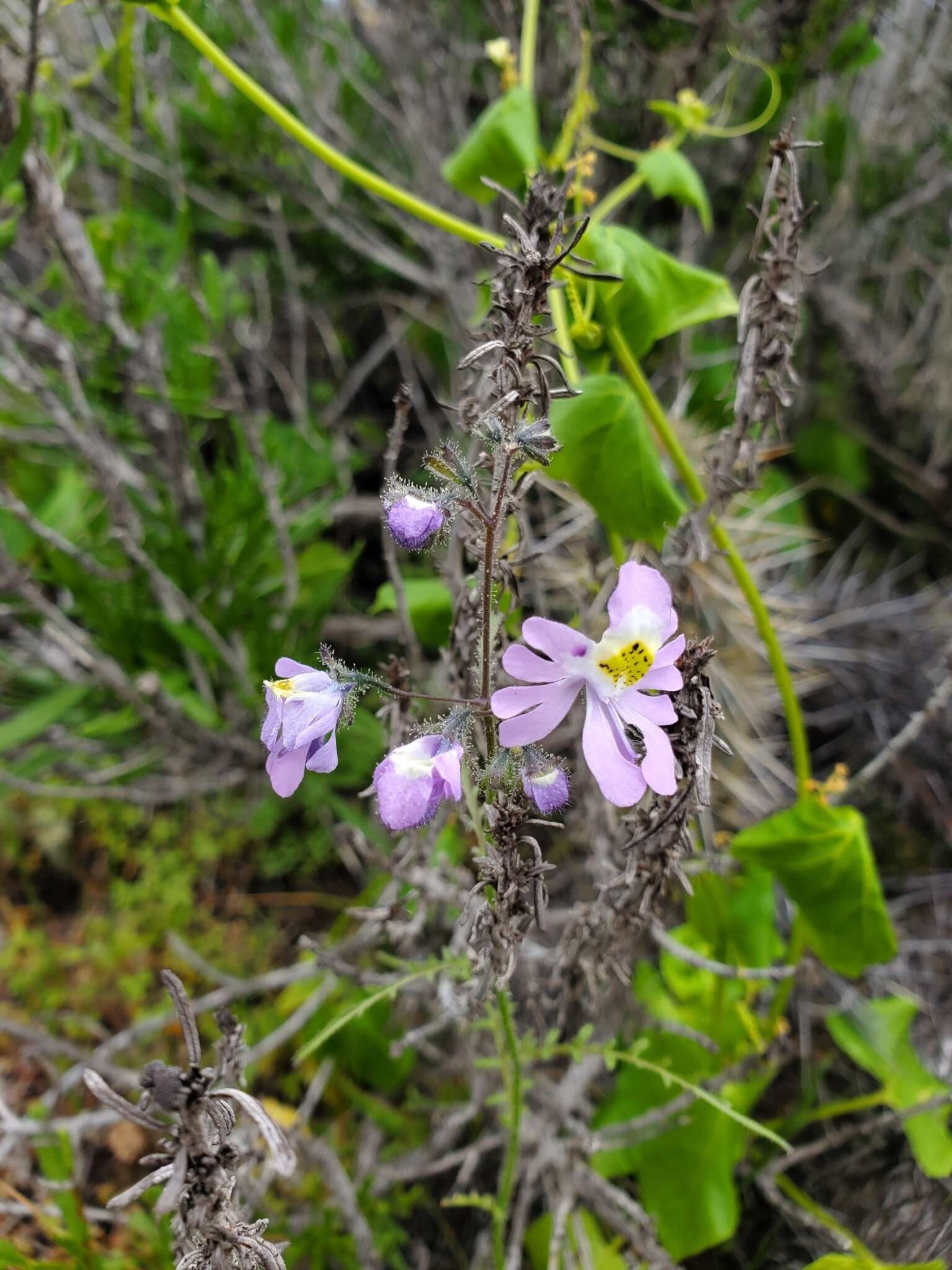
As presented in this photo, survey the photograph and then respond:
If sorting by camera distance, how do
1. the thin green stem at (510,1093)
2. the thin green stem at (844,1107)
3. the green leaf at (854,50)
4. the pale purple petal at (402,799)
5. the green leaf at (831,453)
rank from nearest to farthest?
the pale purple petal at (402,799) < the thin green stem at (510,1093) < the thin green stem at (844,1107) < the green leaf at (854,50) < the green leaf at (831,453)

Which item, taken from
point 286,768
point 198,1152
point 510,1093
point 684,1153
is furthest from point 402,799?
point 684,1153

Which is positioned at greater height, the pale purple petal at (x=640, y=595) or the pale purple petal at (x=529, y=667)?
the pale purple petal at (x=640, y=595)

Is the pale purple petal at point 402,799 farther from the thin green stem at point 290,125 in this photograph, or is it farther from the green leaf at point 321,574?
the green leaf at point 321,574

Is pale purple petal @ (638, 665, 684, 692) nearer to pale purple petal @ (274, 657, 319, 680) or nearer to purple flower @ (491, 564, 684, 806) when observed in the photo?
purple flower @ (491, 564, 684, 806)

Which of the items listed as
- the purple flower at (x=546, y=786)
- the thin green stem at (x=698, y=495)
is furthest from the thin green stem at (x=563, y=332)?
the purple flower at (x=546, y=786)

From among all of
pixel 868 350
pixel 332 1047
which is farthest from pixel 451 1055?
pixel 868 350

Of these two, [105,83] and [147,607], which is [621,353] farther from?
[105,83]

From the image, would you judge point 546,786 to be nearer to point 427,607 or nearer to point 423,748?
point 423,748
